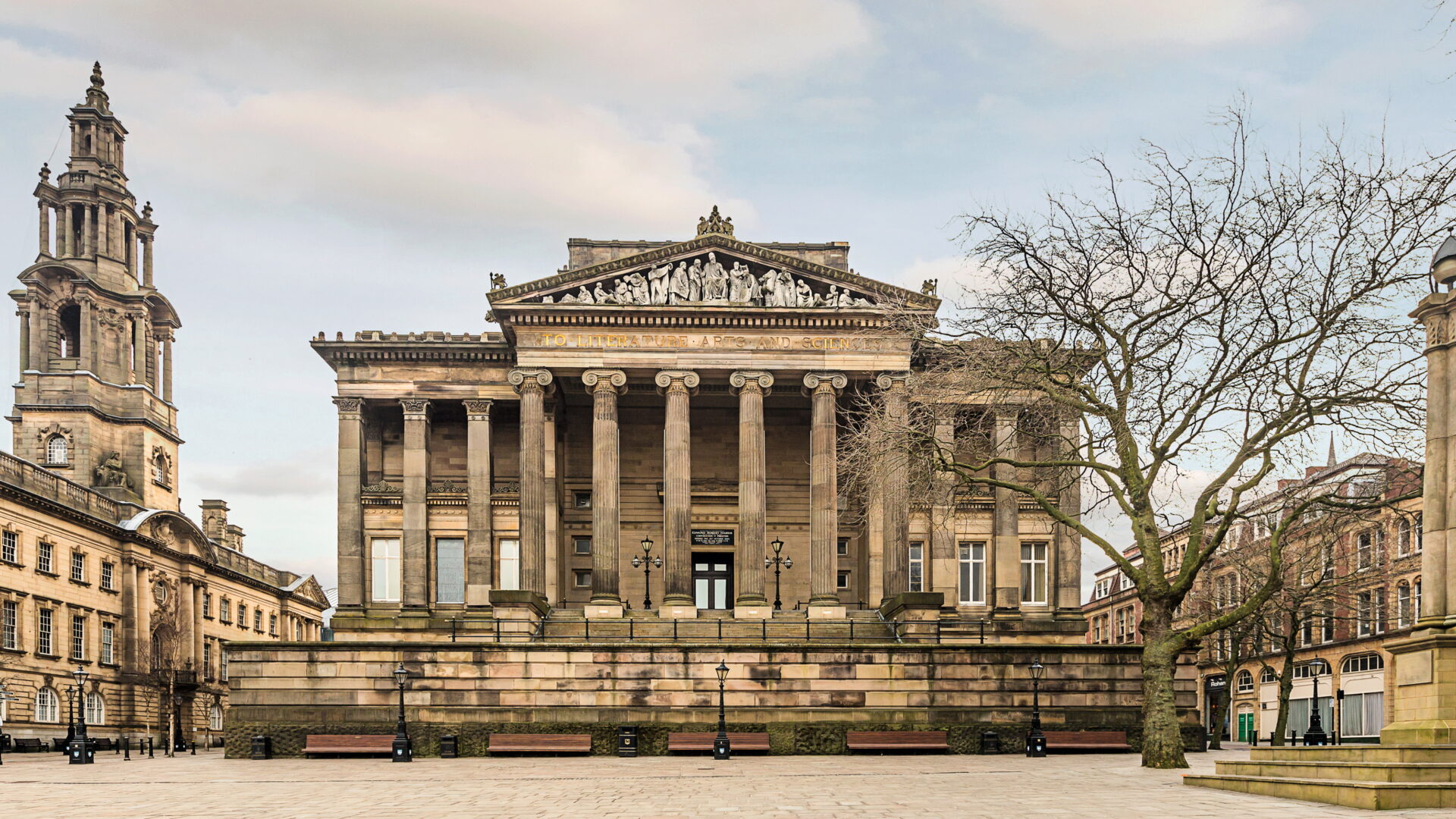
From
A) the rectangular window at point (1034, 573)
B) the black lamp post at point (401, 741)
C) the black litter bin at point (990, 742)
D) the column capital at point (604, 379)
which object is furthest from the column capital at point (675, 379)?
the black litter bin at point (990, 742)

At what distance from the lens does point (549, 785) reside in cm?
2712

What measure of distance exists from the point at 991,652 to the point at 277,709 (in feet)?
71.0

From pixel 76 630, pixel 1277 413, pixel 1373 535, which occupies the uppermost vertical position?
pixel 1277 413

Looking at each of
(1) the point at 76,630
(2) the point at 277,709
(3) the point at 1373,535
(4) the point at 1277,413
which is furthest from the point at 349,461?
(3) the point at 1373,535

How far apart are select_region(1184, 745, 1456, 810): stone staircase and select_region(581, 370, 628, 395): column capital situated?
30976 millimetres

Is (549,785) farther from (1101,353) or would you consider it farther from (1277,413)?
(1277,413)

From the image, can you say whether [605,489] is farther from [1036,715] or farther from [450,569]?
[1036,715]

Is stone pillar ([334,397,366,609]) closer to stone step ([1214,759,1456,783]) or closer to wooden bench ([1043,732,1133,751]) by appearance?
wooden bench ([1043,732,1133,751])

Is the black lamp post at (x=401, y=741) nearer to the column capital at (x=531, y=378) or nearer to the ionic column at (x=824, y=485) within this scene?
the column capital at (x=531, y=378)

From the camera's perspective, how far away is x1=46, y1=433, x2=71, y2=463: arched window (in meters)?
80.4

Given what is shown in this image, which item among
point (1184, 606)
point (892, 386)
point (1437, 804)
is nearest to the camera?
point (1437, 804)

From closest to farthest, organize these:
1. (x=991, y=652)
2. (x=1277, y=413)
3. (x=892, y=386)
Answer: (x=1277, y=413), (x=991, y=652), (x=892, y=386)

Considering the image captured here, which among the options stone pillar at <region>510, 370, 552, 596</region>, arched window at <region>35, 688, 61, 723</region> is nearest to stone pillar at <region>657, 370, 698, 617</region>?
stone pillar at <region>510, 370, 552, 596</region>

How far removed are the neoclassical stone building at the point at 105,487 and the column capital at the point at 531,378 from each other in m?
28.4
